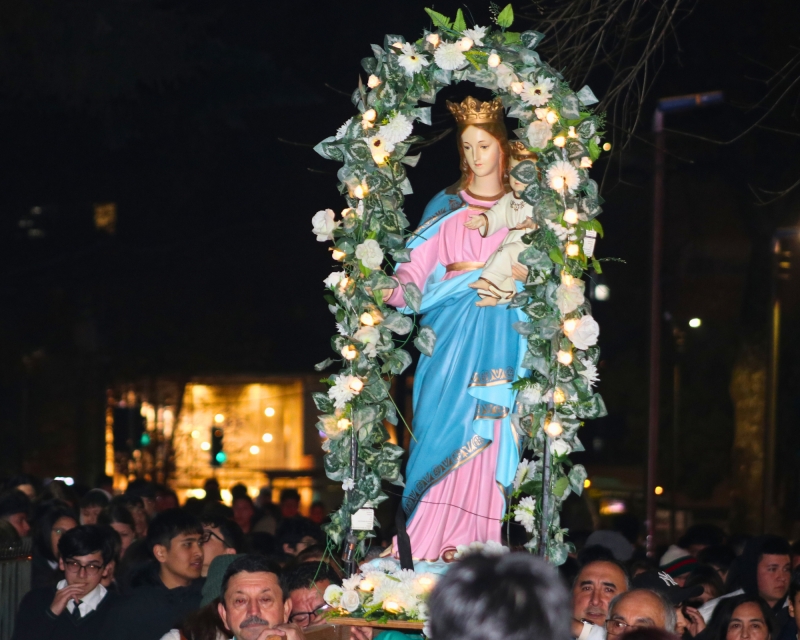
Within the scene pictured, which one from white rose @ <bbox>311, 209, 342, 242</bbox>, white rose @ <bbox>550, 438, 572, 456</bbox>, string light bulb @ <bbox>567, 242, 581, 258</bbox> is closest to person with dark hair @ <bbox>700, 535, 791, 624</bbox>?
white rose @ <bbox>550, 438, 572, 456</bbox>

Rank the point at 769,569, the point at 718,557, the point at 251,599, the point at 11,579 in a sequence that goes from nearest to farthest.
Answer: the point at 251,599
the point at 769,569
the point at 11,579
the point at 718,557

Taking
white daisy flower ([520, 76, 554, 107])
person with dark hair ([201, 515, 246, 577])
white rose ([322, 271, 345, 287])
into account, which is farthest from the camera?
person with dark hair ([201, 515, 246, 577])

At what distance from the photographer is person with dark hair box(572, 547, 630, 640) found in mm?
5387

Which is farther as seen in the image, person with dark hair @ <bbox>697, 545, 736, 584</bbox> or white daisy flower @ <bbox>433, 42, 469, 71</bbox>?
person with dark hair @ <bbox>697, 545, 736, 584</bbox>

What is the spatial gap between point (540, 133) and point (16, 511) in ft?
16.8

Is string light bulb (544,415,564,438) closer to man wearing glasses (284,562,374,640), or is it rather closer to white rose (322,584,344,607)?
white rose (322,584,344,607)

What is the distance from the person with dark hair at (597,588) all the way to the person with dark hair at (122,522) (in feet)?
11.2

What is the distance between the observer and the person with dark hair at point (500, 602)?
2.46 m

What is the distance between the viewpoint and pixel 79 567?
20.5 ft

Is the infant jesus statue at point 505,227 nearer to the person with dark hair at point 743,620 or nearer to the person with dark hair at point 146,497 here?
the person with dark hair at point 743,620

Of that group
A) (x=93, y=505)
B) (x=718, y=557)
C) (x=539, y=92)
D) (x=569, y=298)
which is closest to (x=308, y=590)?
(x=569, y=298)

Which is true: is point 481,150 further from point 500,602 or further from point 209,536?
point 500,602

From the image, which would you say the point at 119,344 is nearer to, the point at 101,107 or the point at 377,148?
the point at 101,107

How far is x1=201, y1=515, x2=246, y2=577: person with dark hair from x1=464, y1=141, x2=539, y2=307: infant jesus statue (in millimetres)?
1990
